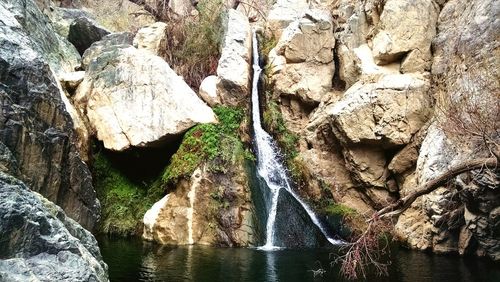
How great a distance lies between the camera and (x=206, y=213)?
17.1 metres

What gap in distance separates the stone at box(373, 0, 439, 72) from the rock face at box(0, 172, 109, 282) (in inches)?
658

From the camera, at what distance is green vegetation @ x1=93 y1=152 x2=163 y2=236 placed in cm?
1825

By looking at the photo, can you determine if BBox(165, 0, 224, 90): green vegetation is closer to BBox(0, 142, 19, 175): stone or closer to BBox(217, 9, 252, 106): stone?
BBox(217, 9, 252, 106): stone

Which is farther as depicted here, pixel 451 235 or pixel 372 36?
pixel 372 36

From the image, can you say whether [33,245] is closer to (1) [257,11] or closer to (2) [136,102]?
(2) [136,102]

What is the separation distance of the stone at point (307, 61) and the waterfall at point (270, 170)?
1332mm

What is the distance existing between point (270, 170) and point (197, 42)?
8143 millimetres

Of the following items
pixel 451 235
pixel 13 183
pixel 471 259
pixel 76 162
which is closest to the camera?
pixel 13 183

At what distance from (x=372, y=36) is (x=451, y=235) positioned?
937cm

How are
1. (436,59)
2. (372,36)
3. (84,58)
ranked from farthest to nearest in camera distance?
1. (84,58)
2. (372,36)
3. (436,59)

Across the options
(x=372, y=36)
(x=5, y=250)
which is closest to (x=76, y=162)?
(x=5, y=250)

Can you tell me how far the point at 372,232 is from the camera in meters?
11.8

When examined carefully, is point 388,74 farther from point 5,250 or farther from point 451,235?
point 5,250

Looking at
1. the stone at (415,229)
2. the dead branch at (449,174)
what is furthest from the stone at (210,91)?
the dead branch at (449,174)
